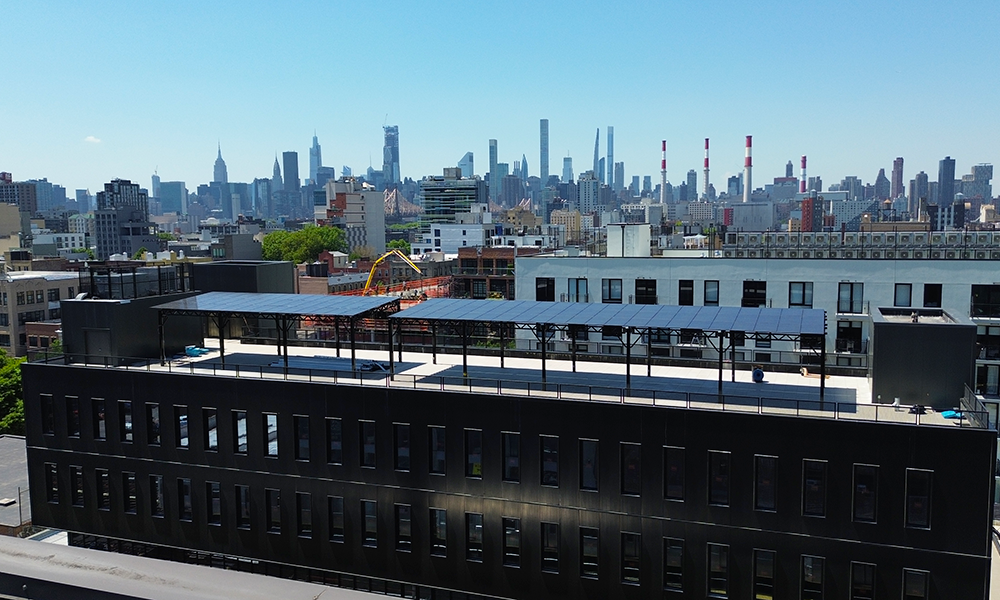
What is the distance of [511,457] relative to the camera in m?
31.9

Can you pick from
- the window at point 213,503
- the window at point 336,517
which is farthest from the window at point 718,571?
the window at point 213,503

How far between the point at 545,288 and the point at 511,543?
112 feet

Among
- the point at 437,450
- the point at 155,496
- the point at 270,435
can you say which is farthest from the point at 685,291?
the point at 155,496

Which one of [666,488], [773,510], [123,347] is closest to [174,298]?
[123,347]

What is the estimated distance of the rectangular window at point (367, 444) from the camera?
33844 millimetres

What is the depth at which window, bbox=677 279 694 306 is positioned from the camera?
58938 millimetres

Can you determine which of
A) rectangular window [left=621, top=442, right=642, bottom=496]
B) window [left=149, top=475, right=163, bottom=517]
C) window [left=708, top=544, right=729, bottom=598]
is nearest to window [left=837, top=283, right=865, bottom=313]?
rectangular window [left=621, top=442, right=642, bottom=496]

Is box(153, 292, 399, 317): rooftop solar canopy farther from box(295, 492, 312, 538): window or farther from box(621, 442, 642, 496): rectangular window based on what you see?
box(621, 442, 642, 496): rectangular window

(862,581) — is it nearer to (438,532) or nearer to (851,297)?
(438,532)

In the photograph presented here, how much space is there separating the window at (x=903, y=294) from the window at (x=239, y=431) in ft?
144

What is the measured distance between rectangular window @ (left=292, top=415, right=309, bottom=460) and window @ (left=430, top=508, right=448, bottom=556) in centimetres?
666

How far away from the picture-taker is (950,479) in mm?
26281

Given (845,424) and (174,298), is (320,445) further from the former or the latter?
(845,424)

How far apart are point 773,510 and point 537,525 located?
924 cm
